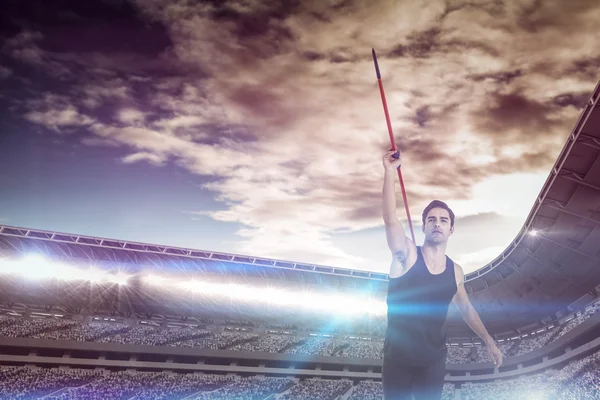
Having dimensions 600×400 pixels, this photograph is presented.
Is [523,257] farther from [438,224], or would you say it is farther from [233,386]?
[438,224]

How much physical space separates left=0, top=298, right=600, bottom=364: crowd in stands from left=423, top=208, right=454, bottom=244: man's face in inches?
1178

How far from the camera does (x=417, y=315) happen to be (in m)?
4.64

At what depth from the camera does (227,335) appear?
3872cm

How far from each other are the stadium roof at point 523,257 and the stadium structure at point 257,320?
0.12 meters

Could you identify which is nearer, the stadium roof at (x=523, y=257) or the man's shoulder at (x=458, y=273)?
the man's shoulder at (x=458, y=273)

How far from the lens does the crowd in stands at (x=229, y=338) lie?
31.7 m

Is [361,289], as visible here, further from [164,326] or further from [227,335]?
[164,326]

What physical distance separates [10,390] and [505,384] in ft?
122

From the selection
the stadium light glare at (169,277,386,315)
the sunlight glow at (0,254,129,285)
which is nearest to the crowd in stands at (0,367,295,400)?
the stadium light glare at (169,277,386,315)

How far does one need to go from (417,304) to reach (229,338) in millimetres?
36621

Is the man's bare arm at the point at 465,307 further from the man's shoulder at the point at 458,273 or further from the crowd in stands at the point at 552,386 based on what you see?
the crowd in stands at the point at 552,386

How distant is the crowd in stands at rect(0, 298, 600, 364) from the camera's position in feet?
104

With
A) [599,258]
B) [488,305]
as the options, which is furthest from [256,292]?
[599,258]

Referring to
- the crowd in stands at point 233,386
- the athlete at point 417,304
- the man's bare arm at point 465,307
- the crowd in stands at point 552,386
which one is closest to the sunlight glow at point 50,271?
the crowd in stands at point 233,386
